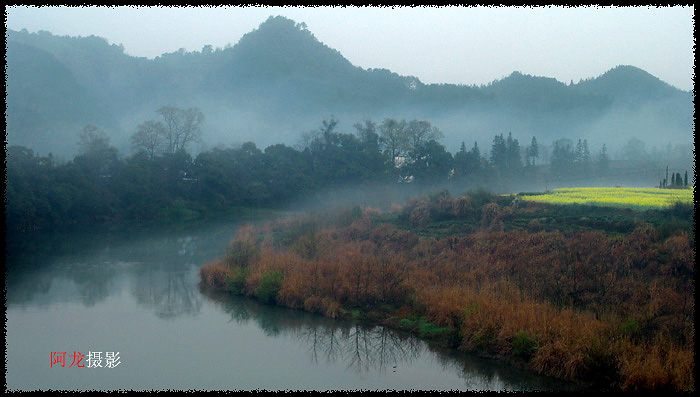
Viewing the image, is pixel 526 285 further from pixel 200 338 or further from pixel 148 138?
pixel 148 138

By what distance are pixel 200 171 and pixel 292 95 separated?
48.9 m

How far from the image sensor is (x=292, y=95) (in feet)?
292

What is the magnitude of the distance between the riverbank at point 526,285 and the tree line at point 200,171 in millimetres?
20625

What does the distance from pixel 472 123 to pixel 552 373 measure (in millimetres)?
74159

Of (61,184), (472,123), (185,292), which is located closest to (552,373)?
(185,292)

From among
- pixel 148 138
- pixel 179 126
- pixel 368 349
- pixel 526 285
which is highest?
pixel 179 126

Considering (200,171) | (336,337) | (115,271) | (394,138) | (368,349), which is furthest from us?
(394,138)

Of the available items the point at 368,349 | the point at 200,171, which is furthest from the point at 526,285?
the point at 200,171

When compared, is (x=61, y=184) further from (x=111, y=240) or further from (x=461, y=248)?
(x=461, y=248)

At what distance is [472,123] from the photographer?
79500 mm

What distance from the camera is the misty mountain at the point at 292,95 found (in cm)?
6419

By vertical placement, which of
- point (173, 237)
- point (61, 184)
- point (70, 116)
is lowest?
point (173, 237)

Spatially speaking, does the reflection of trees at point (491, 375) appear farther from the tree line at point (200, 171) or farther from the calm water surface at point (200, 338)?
the tree line at point (200, 171)
